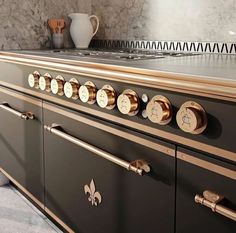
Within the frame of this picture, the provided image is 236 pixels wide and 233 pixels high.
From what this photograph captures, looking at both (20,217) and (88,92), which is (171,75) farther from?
(20,217)

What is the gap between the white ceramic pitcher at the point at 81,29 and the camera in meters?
1.71

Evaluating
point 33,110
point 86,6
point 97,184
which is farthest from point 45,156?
point 86,6

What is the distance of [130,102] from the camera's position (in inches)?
30.7

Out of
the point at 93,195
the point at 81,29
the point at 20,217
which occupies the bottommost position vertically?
the point at 20,217

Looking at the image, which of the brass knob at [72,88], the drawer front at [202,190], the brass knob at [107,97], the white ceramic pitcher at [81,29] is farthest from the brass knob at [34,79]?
the drawer front at [202,190]

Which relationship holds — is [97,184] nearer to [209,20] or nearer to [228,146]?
[228,146]

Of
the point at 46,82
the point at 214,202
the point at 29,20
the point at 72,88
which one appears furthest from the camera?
the point at 29,20

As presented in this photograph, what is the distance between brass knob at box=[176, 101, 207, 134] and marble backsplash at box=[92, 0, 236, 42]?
0.67 m

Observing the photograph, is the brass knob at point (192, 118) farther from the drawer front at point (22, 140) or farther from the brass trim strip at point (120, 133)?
the drawer front at point (22, 140)

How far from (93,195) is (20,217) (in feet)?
2.06

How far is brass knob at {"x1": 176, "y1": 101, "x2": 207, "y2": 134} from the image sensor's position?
25.1 inches

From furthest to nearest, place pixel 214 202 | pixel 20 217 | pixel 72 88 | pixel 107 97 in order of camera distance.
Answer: pixel 20 217, pixel 72 88, pixel 107 97, pixel 214 202

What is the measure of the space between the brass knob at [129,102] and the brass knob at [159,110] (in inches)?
1.8

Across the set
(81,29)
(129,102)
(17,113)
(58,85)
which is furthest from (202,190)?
(81,29)
